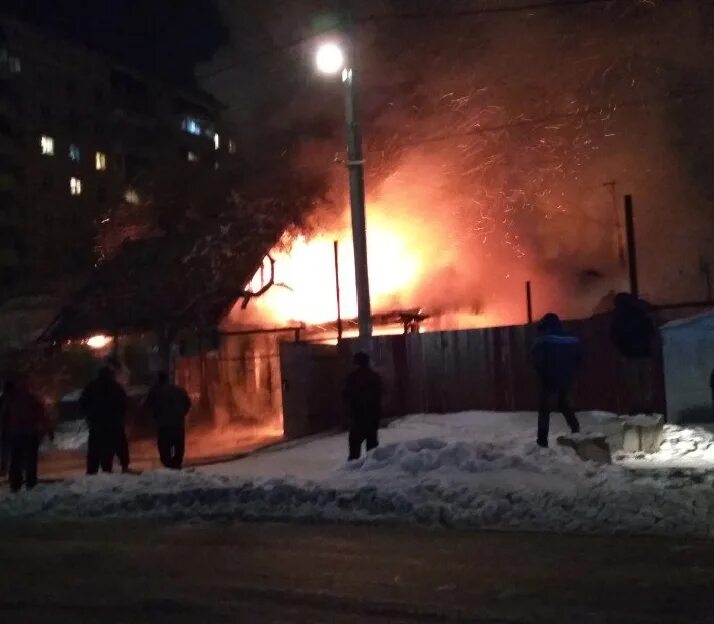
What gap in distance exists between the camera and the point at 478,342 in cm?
1511

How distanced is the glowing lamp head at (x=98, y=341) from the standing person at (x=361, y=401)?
11533 mm

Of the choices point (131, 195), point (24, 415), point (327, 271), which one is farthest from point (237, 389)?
point (131, 195)

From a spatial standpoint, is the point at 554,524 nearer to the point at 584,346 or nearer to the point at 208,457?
the point at 584,346

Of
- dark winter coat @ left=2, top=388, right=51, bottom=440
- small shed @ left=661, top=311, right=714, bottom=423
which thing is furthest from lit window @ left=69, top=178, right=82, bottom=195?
small shed @ left=661, top=311, right=714, bottom=423

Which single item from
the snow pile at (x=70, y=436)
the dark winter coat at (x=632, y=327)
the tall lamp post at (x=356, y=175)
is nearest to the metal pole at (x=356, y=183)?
the tall lamp post at (x=356, y=175)

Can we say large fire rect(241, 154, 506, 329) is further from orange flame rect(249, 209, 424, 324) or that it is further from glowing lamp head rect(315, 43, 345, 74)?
glowing lamp head rect(315, 43, 345, 74)

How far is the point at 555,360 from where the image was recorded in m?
11.1

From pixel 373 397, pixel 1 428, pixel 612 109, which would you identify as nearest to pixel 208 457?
pixel 1 428

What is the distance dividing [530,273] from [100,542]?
1499cm

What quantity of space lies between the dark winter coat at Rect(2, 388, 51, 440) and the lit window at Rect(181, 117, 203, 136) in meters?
49.1

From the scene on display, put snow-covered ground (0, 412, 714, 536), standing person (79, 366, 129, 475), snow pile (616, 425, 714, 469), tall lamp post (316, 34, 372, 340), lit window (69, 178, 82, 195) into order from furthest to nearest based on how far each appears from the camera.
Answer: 1. lit window (69, 178, 82, 195)
2. tall lamp post (316, 34, 372, 340)
3. standing person (79, 366, 129, 475)
4. snow pile (616, 425, 714, 469)
5. snow-covered ground (0, 412, 714, 536)

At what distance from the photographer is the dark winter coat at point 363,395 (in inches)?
445

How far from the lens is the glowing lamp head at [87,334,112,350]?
2144 cm

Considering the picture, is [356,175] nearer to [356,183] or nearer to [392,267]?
[356,183]
